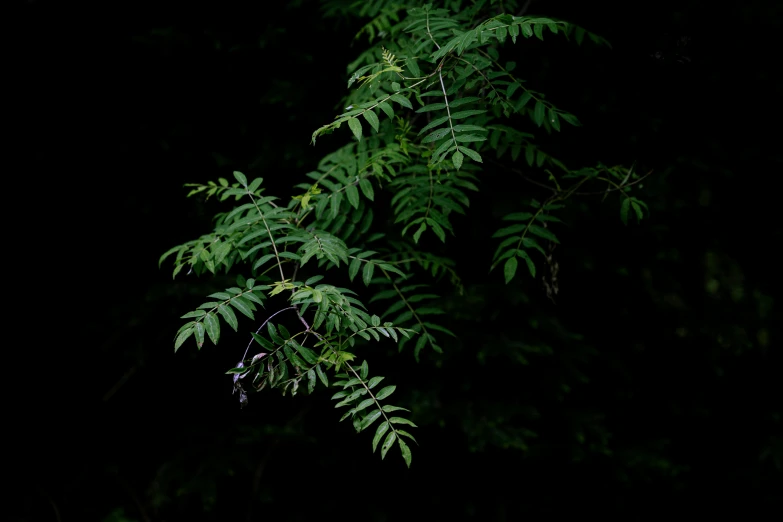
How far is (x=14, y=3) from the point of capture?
2.51 metres

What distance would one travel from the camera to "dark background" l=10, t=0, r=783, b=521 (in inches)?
104

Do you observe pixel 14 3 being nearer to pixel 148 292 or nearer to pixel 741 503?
pixel 148 292

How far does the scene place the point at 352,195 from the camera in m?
1.83

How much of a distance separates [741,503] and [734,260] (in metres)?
1.25

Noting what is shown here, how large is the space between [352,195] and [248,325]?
3.97ft

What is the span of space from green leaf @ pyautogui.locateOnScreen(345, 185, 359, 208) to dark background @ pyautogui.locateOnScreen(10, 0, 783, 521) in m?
0.94

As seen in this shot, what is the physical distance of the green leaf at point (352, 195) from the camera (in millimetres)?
1800

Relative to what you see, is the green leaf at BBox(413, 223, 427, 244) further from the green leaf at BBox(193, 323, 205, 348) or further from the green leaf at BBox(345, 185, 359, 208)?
the green leaf at BBox(193, 323, 205, 348)

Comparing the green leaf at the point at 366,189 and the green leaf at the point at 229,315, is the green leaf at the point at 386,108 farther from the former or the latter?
the green leaf at the point at 229,315

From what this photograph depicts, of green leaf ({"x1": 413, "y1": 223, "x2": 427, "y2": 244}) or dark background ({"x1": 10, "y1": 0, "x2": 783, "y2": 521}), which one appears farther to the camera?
dark background ({"x1": 10, "y1": 0, "x2": 783, "y2": 521})

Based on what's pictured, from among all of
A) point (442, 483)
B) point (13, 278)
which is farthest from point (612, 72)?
point (13, 278)

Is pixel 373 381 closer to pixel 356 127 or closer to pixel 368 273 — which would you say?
pixel 368 273

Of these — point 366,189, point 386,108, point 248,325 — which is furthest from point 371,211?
point 248,325

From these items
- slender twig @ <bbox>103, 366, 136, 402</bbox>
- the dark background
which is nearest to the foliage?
the dark background
